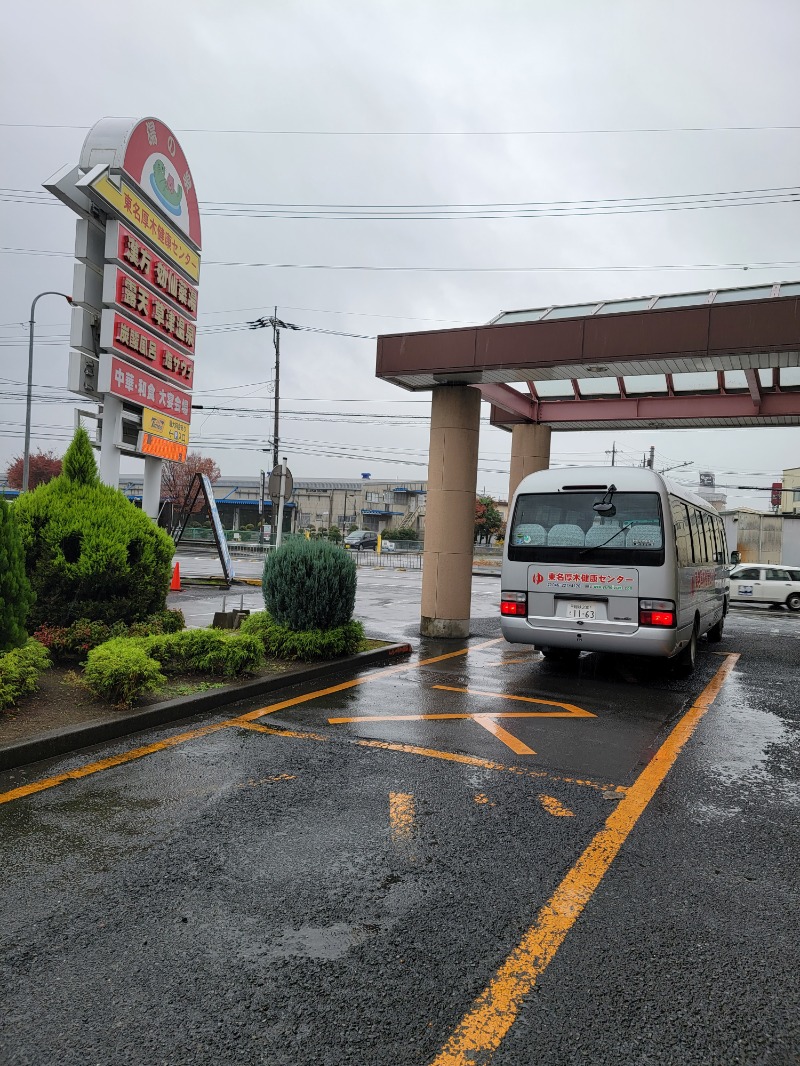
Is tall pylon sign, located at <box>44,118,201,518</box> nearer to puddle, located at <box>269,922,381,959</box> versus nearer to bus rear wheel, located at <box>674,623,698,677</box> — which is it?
bus rear wheel, located at <box>674,623,698,677</box>

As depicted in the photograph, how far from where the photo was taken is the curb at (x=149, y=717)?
499 centimetres

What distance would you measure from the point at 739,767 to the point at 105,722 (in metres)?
4.92

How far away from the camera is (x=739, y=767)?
558 centimetres

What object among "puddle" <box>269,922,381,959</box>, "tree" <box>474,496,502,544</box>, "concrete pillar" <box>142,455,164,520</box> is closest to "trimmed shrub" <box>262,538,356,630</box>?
"concrete pillar" <box>142,455,164,520</box>

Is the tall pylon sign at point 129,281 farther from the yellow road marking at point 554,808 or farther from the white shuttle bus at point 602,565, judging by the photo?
the yellow road marking at point 554,808

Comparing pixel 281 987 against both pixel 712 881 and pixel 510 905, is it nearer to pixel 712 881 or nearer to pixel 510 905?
pixel 510 905

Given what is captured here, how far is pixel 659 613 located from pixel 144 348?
8.82 m

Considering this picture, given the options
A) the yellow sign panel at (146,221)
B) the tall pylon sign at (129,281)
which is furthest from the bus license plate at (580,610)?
the yellow sign panel at (146,221)

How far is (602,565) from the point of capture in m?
8.53

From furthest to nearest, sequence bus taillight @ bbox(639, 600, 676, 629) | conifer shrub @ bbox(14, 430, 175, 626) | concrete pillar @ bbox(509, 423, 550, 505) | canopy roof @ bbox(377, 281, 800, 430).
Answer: concrete pillar @ bbox(509, 423, 550, 505), canopy roof @ bbox(377, 281, 800, 430), bus taillight @ bbox(639, 600, 676, 629), conifer shrub @ bbox(14, 430, 175, 626)

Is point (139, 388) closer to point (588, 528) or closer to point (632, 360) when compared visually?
point (588, 528)

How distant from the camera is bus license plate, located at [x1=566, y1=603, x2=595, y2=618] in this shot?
8547 mm

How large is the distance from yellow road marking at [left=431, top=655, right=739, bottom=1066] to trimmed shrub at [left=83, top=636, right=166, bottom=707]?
12.9 feet

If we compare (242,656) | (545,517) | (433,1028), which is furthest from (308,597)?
(433,1028)
